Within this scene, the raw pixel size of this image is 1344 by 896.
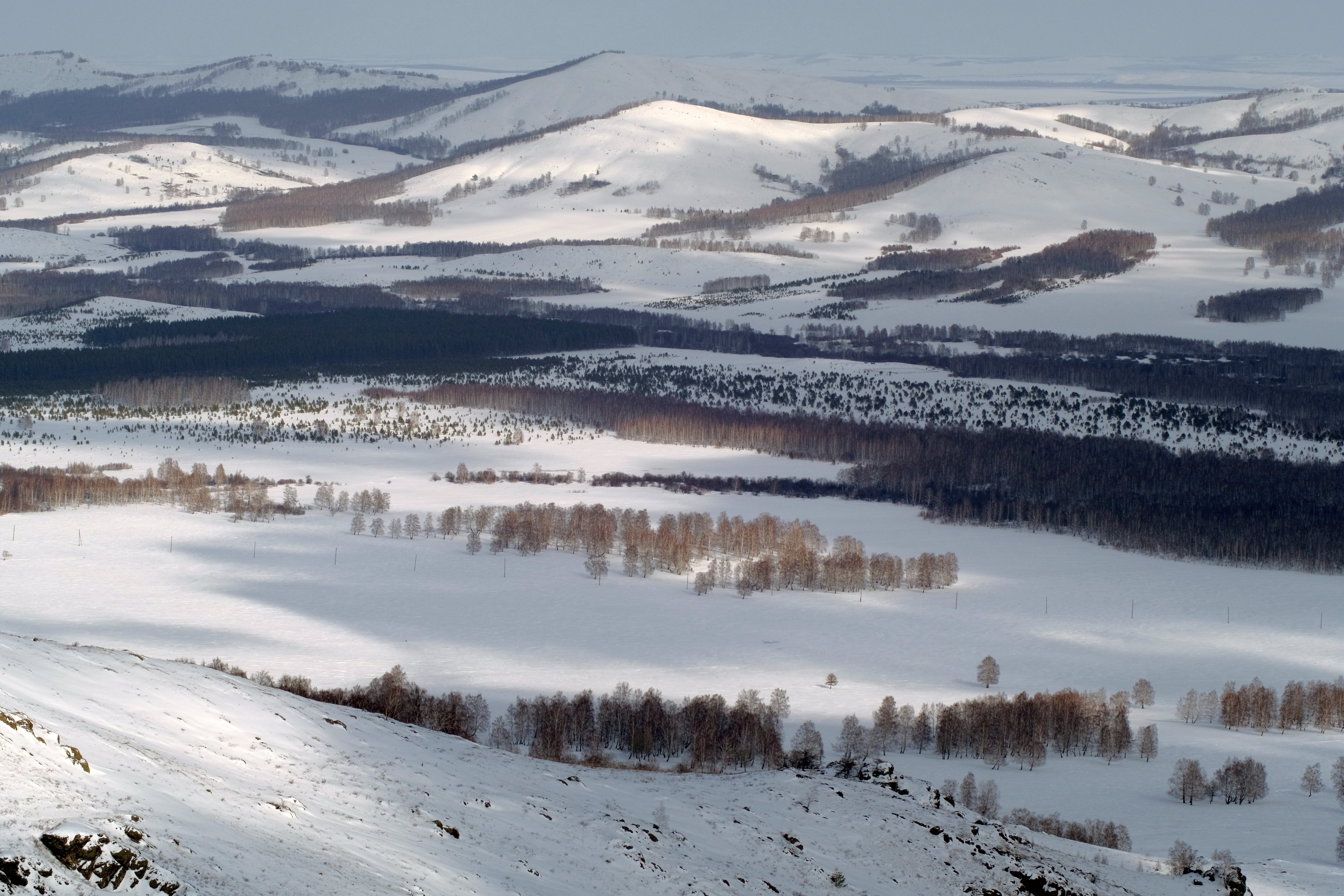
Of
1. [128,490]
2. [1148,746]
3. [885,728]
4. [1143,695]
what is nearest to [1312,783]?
[1148,746]

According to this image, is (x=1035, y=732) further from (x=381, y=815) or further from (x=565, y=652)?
(x=381, y=815)

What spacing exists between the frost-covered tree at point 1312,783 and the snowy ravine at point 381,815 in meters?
12.9

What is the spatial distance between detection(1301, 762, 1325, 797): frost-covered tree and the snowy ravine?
42.4 feet

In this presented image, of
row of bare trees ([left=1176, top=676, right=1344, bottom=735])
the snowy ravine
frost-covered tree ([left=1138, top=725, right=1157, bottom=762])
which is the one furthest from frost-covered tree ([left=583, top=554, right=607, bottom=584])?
the snowy ravine

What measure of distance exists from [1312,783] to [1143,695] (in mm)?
9914

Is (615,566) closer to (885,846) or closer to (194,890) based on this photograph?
(885,846)

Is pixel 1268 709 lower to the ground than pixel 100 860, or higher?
lower

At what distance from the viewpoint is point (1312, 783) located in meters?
47.9

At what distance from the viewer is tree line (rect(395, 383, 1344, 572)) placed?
85.6 meters

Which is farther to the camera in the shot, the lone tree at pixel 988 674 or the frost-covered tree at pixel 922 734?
the lone tree at pixel 988 674

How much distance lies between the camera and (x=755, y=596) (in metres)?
72.8

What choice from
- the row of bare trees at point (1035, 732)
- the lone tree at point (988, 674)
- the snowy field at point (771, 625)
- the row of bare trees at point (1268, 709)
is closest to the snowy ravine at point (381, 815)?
the snowy field at point (771, 625)

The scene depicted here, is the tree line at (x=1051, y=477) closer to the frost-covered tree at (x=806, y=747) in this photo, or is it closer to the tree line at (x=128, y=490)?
the tree line at (x=128, y=490)

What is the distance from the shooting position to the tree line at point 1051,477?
281ft
